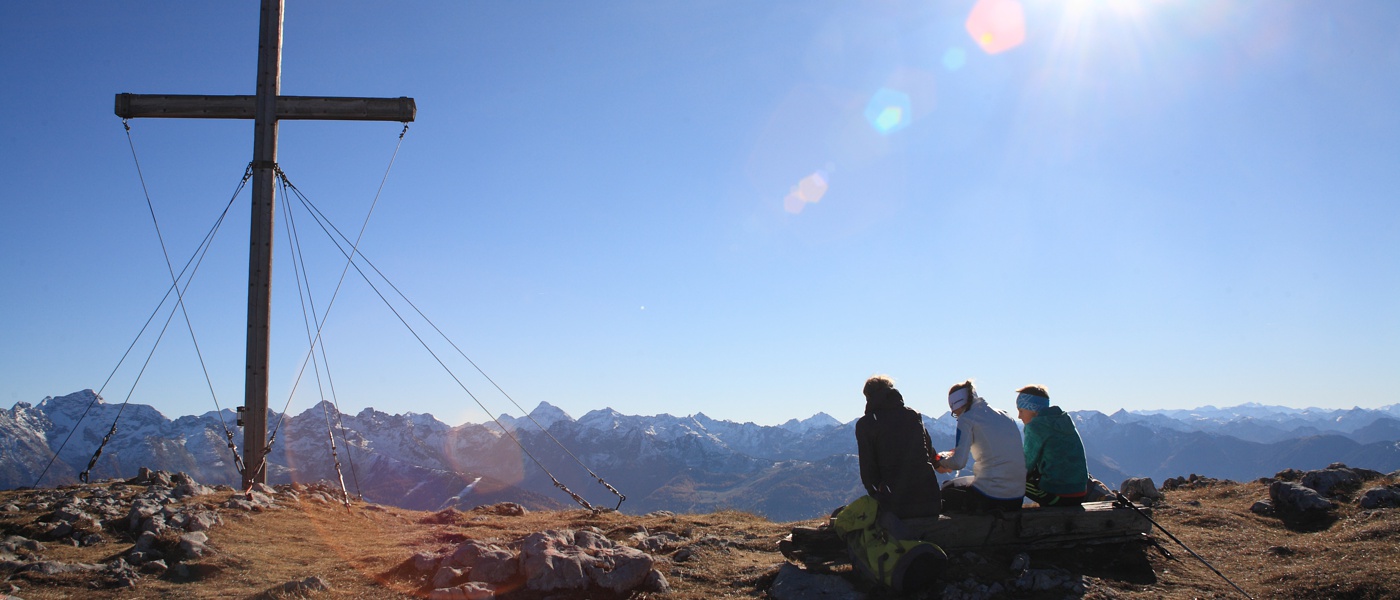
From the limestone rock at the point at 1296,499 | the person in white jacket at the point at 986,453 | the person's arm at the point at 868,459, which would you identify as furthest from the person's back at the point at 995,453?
the limestone rock at the point at 1296,499

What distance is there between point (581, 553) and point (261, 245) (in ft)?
40.1

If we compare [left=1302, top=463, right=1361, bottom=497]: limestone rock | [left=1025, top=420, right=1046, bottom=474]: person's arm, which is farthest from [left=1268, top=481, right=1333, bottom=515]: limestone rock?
[left=1025, top=420, right=1046, bottom=474]: person's arm

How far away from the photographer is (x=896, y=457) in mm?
8086

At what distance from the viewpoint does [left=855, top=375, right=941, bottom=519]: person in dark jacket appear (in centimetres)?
804

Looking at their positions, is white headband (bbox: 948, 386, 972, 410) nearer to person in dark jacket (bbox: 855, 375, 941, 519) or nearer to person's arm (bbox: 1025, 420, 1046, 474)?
person in dark jacket (bbox: 855, 375, 941, 519)

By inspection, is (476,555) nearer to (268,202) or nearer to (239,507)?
(239,507)

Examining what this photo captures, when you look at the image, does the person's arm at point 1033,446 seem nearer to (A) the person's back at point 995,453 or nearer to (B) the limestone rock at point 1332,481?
(A) the person's back at point 995,453

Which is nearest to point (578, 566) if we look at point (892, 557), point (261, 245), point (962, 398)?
point (892, 557)

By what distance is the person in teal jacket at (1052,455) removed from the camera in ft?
30.2

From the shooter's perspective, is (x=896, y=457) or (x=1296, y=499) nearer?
(x=896, y=457)

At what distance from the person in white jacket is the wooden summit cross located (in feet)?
48.6

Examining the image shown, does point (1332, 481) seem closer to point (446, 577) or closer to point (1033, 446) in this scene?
point (1033, 446)

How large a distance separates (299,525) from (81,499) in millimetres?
3684

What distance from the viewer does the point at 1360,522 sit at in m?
11.2
